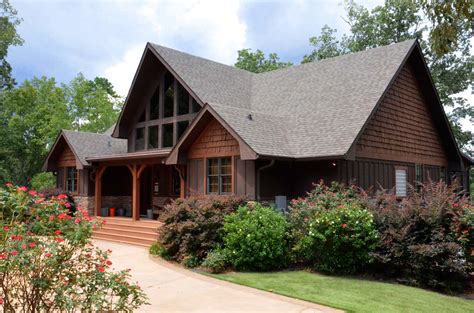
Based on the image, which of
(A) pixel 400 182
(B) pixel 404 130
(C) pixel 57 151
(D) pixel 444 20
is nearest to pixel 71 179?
(C) pixel 57 151

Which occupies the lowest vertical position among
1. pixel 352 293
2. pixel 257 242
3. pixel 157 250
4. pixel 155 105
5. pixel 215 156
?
pixel 352 293

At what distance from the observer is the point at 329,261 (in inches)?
391

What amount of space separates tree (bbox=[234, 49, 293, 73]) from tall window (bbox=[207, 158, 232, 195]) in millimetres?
24962

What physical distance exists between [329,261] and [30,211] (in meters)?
6.94

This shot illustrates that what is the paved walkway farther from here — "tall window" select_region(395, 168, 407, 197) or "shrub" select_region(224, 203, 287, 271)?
"tall window" select_region(395, 168, 407, 197)

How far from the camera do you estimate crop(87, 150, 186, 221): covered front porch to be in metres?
16.9

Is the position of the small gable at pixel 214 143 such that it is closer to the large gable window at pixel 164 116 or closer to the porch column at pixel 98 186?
the large gable window at pixel 164 116

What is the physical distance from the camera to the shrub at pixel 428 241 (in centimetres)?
888

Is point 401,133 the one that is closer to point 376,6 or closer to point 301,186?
point 301,186

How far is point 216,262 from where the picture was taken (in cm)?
1012

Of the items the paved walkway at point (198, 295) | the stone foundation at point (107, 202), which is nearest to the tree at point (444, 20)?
the paved walkway at point (198, 295)

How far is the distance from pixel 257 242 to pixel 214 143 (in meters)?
4.84

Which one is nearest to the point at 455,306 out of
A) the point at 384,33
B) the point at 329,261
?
the point at 329,261

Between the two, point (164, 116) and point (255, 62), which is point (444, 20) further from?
point (255, 62)
